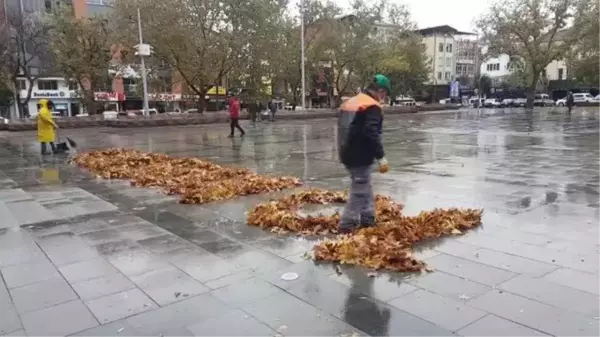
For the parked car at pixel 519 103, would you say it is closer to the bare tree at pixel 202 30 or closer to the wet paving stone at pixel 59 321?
the bare tree at pixel 202 30

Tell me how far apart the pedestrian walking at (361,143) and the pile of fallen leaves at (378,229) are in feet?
0.74

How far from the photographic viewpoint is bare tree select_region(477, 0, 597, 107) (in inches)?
1774

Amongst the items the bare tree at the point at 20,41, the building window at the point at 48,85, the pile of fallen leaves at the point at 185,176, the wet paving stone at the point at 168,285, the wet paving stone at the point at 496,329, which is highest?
the bare tree at the point at 20,41

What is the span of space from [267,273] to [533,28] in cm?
4829

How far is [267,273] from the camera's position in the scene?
4.25 m

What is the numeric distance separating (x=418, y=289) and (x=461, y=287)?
34cm

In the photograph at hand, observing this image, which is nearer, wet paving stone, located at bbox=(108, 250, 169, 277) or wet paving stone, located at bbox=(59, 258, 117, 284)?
wet paving stone, located at bbox=(59, 258, 117, 284)

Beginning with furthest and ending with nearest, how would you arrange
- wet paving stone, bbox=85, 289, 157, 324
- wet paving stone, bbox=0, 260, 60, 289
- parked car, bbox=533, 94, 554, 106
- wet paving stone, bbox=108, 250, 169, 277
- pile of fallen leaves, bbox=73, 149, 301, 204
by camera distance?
parked car, bbox=533, 94, 554, 106
pile of fallen leaves, bbox=73, 149, 301, 204
wet paving stone, bbox=108, 250, 169, 277
wet paving stone, bbox=0, 260, 60, 289
wet paving stone, bbox=85, 289, 157, 324

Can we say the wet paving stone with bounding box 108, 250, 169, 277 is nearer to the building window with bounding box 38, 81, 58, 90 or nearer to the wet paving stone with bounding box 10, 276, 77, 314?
the wet paving stone with bounding box 10, 276, 77, 314

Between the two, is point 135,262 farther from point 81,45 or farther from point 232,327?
point 81,45

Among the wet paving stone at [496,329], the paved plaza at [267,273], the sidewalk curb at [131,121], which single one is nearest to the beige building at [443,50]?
the sidewalk curb at [131,121]

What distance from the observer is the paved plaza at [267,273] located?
330 centimetres

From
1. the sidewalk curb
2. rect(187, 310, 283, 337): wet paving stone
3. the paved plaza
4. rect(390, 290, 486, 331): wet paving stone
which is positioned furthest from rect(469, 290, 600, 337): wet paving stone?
the sidewalk curb

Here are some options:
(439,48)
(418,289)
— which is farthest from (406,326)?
(439,48)
